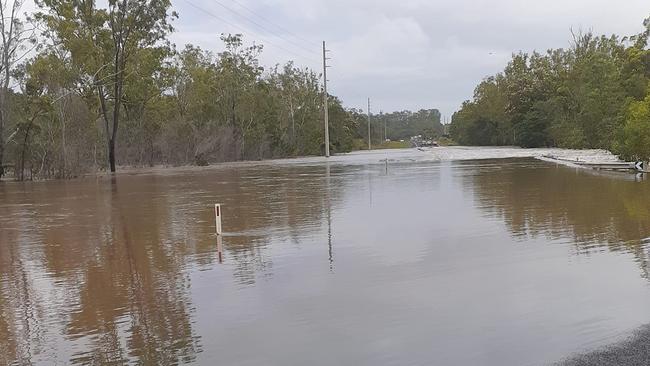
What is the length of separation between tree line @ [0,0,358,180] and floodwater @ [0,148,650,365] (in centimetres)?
2704

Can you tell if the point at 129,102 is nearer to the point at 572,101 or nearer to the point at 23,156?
the point at 23,156

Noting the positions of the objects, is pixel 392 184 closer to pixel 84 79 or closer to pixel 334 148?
pixel 84 79

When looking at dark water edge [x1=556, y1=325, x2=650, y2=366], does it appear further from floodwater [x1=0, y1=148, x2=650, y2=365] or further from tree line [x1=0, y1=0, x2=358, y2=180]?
tree line [x1=0, y1=0, x2=358, y2=180]

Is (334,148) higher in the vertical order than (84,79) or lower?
lower

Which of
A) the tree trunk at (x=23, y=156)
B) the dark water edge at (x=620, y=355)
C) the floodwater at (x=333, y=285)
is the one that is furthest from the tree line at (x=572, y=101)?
the tree trunk at (x=23, y=156)

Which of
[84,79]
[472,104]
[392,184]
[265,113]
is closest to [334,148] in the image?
[265,113]

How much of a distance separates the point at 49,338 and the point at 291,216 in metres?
10.2

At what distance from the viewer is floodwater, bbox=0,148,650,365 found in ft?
20.5

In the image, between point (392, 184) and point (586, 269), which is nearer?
point (586, 269)

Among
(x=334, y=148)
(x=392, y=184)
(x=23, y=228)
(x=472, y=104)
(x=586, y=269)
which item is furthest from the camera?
(x=472, y=104)

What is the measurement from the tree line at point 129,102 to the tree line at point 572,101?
100 ft

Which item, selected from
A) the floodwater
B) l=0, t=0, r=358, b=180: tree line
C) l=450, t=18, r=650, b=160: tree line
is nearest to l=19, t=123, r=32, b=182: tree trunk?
l=0, t=0, r=358, b=180: tree line

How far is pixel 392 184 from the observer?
26688 millimetres

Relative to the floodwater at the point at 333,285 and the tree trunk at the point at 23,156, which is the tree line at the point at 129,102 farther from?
the floodwater at the point at 333,285
